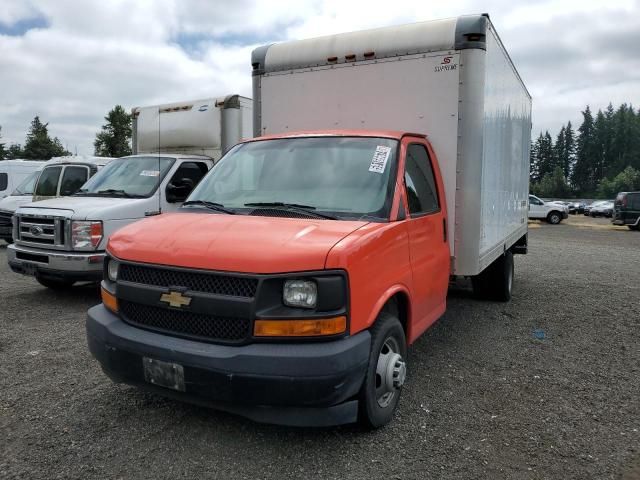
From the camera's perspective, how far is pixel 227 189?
4223 mm

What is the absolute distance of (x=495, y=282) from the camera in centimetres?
722

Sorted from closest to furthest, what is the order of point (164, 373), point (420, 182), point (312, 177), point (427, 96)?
1. point (164, 373)
2. point (312, 177)
3. point (420, 182)
4. point (427, 96)

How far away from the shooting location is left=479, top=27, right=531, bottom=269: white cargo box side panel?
5.11 meters

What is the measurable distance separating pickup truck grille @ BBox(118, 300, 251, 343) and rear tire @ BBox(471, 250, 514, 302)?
16.0 ft

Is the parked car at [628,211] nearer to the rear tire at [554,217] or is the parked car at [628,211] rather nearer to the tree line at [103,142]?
the rear tire at [554,217]

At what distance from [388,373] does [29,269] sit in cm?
560

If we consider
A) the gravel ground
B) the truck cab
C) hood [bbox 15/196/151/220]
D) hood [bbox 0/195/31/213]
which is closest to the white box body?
the truck cab

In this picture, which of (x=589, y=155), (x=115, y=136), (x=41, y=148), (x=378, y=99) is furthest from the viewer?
(x=589, y=155)

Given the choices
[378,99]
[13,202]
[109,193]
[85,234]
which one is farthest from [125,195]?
[13,202]

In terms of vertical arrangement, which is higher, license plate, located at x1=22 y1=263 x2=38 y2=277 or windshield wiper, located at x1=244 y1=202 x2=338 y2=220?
Answer: windshield wiper, located at x1=244 y1=202 x2=338 y2=220

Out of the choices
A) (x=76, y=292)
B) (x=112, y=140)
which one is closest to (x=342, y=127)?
(x=76, y=292)

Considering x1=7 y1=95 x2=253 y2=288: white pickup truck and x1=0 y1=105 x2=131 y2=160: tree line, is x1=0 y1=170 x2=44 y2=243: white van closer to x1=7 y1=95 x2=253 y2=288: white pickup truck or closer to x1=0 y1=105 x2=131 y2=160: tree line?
x1=7 y1=95 x2=253 y2=288: white pickup truck

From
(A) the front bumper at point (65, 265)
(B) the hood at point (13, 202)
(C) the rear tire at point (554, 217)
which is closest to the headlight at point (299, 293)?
(A) the front bumper at point (65, 265)

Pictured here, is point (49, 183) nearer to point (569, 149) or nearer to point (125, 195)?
point (125, 195)
